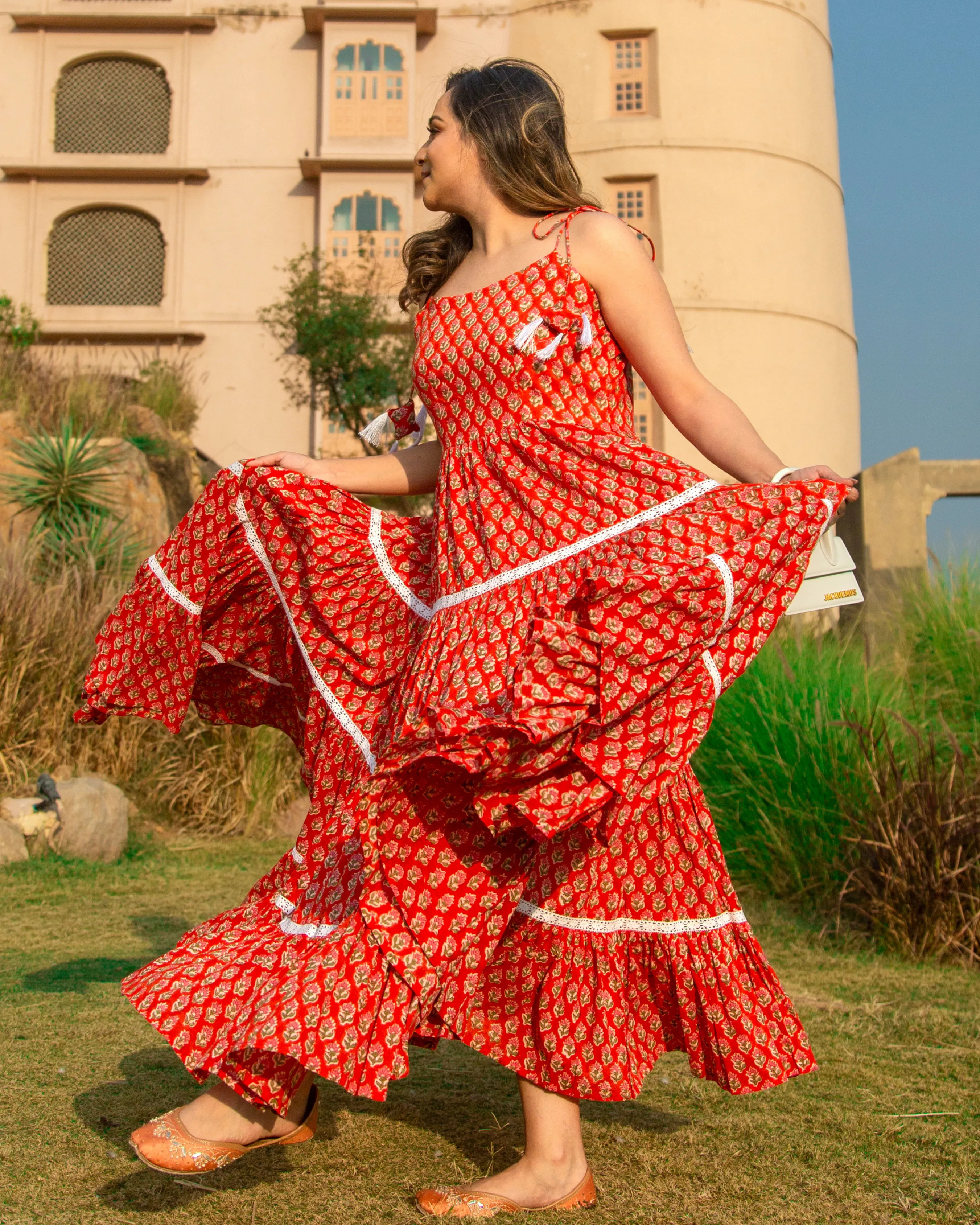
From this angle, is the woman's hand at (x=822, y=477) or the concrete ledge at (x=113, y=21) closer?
the woman's hand at (x=822, y=477)

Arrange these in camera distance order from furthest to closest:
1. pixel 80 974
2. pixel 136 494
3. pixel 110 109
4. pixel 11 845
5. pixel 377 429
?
1. pixel 110 109
2. pixel 136 494
3. pixel 11 845
4. pixel 80 974
5. pixel 377 429

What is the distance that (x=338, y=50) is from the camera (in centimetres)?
2302

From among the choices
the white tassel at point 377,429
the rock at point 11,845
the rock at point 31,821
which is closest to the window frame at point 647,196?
the rock at point 31,821

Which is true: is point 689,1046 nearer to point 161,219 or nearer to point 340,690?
point 340,690

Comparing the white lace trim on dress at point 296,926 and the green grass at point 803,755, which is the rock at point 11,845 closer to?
the green grass at point 803,755

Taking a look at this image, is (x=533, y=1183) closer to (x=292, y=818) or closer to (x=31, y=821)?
(x=31, y=821)

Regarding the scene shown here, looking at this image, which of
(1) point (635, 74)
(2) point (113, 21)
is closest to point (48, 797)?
(1) point (635, 74)

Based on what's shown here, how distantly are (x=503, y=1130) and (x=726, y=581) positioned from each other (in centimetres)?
136

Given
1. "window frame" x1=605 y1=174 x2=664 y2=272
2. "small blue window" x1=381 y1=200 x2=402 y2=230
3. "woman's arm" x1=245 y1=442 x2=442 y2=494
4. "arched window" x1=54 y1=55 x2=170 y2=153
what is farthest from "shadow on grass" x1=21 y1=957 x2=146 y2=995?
"arched window" x1=54 y1=55 x2=170 y2=153

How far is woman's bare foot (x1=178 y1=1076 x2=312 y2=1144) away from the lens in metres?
2.07

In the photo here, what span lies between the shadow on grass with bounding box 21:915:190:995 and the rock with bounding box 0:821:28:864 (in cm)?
138

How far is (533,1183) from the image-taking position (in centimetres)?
210

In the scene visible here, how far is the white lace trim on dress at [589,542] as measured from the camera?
2111 mm

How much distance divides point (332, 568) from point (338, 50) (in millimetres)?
23459
